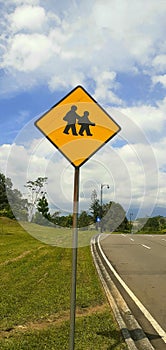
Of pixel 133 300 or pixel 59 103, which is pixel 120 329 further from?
pixel 59 103

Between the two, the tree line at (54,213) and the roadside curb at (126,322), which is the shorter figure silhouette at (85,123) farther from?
the roadside curb at (126,322)

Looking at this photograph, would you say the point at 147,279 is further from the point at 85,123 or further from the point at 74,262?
the point at 85,123

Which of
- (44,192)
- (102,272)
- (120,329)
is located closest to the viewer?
(44,192)

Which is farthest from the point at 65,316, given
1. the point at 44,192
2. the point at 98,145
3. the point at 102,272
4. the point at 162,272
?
the point at 162,272

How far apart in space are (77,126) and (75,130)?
0.05 m

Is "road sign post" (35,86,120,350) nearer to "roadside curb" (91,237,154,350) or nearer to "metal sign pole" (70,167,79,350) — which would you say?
"metal sign pole" (70,167,79,350)

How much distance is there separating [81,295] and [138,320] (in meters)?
1.87

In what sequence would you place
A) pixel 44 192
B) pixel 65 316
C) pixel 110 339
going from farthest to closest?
pixel 65 316 < pixel 110 339 < pixel 44 192

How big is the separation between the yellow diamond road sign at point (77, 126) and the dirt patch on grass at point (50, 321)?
→ 117 inches

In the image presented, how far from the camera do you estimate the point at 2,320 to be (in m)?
6.09

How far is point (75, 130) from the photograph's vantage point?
4016 mm

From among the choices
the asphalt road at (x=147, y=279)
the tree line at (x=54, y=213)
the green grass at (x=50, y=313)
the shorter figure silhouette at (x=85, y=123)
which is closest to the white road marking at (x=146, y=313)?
the asphalt road at (x=147, y=279)

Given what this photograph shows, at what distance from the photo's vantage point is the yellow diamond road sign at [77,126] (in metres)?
4.02

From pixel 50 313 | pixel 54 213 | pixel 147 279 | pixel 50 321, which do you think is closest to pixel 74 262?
pixel 54 213
